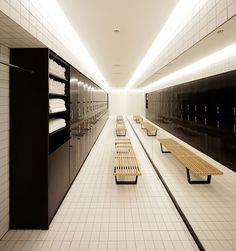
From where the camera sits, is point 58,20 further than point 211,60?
No

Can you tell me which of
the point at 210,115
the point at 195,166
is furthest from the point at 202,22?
the point at 210,115

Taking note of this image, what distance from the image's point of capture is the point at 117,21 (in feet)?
11.5

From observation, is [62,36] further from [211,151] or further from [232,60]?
[211,151]

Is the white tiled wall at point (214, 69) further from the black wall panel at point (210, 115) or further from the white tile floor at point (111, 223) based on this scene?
the white tile floor at point (111, 223)

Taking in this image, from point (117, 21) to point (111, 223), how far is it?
2.99 meters

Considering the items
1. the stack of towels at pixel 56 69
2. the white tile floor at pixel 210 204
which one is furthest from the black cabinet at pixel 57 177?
the white tile floor at pixel 210 204

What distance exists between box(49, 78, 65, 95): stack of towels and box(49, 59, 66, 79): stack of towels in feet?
0.42

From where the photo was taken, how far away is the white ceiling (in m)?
2.92

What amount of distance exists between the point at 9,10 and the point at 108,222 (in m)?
2.50

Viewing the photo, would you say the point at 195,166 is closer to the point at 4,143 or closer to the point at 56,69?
the point at 56,69

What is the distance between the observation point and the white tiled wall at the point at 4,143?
237 cm

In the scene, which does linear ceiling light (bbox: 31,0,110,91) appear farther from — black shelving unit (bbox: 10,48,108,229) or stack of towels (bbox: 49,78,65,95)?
stack of towels (bbox: 49,78,65,95)

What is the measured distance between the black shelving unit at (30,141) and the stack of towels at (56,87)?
39cm

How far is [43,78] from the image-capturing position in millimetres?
2543
